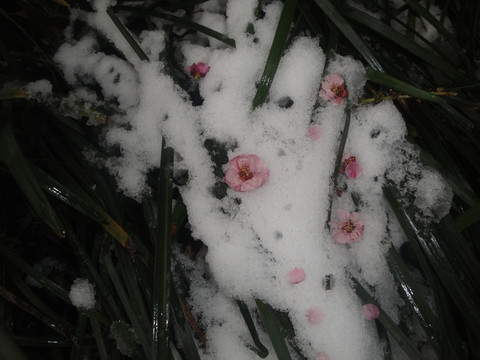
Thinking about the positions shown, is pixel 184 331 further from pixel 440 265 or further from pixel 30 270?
pixel 440 265

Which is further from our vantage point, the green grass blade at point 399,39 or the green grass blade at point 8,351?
the green grass blade at point 399,39

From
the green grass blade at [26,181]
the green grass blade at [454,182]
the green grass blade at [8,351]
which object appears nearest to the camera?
the green grass blade at [8,351]

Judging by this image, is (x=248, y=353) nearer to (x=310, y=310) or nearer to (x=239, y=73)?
(x=310, y=310)

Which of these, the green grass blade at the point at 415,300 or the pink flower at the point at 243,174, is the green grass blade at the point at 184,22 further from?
the green grass blade at the point at 415,300

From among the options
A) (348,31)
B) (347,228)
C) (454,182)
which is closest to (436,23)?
(348,31)

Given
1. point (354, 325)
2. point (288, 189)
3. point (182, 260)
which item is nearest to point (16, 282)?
point (182, 260)

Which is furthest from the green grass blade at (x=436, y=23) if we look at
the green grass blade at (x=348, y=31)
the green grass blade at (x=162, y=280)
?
the green grass blade at (x=162, y=280)

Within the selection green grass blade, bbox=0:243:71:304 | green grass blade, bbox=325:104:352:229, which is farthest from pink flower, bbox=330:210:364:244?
green grass blade, bbox=0:243:71:304
